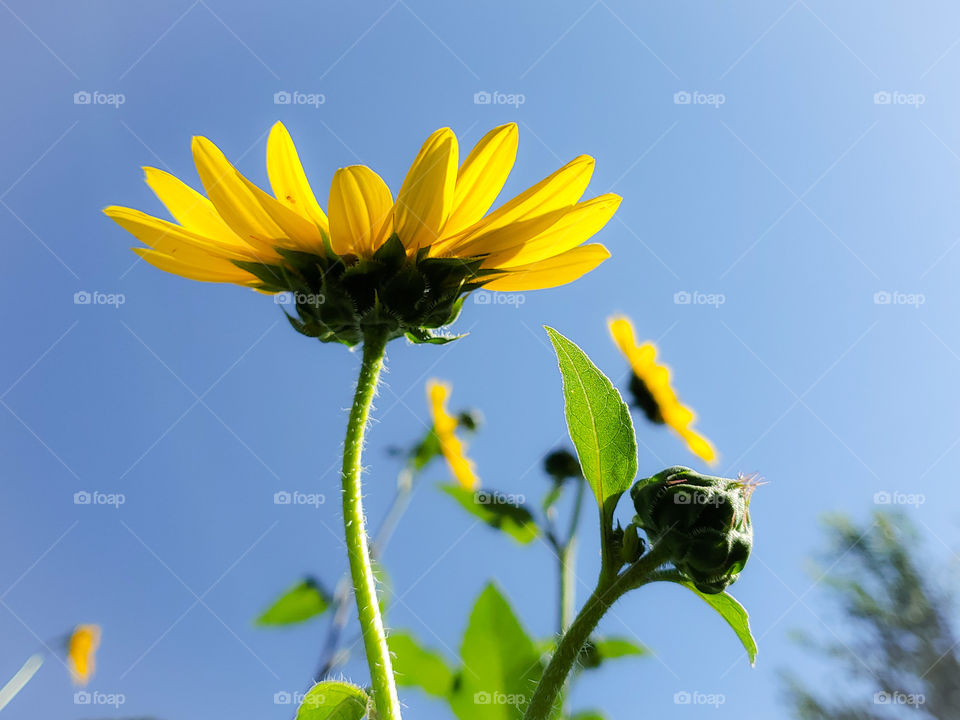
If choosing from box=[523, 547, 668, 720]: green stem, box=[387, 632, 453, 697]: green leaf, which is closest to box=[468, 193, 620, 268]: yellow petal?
box=[523, 547, 668, 720]: green stem

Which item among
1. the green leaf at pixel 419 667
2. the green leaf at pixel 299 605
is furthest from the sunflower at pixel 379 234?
the green leaf at pixel 299 605

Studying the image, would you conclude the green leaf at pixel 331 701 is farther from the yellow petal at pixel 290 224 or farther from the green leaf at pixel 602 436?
the yellow petal at pixel 290 224

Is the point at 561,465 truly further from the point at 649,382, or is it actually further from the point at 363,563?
the point at 363,563

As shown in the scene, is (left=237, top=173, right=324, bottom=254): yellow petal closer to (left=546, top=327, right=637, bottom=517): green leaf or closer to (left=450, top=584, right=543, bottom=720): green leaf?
(left=546, top=327, right=637, bottom=517): green leaf

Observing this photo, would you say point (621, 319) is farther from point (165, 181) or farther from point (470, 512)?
point (165, 181)

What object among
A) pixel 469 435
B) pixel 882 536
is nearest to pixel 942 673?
pixel 882 536

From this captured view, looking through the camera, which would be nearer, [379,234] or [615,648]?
[379,234]

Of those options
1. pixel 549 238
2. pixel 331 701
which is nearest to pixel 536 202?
pixel 549 238
